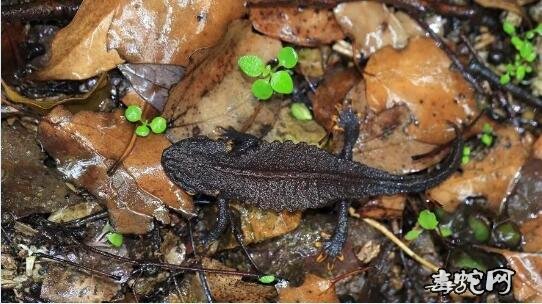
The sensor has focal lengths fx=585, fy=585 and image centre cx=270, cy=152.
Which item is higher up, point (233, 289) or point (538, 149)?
point (538, 149)

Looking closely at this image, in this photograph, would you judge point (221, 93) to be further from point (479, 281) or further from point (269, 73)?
point (479, 281)

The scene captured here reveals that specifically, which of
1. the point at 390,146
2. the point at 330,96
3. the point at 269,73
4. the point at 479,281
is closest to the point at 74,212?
the point at 269,73

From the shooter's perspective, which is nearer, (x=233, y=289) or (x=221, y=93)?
(x=221, y=93)

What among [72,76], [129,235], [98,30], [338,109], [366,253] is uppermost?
[98,30]

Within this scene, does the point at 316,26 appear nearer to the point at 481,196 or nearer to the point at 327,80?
the point at 327,80

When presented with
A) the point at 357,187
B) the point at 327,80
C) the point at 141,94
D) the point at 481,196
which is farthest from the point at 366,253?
the point at 141,94

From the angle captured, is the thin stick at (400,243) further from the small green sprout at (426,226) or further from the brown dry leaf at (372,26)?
the brown dry leaf at (372,26)

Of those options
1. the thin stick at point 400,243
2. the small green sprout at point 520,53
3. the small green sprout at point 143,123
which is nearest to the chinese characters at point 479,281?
the thin stick at point 400,243
